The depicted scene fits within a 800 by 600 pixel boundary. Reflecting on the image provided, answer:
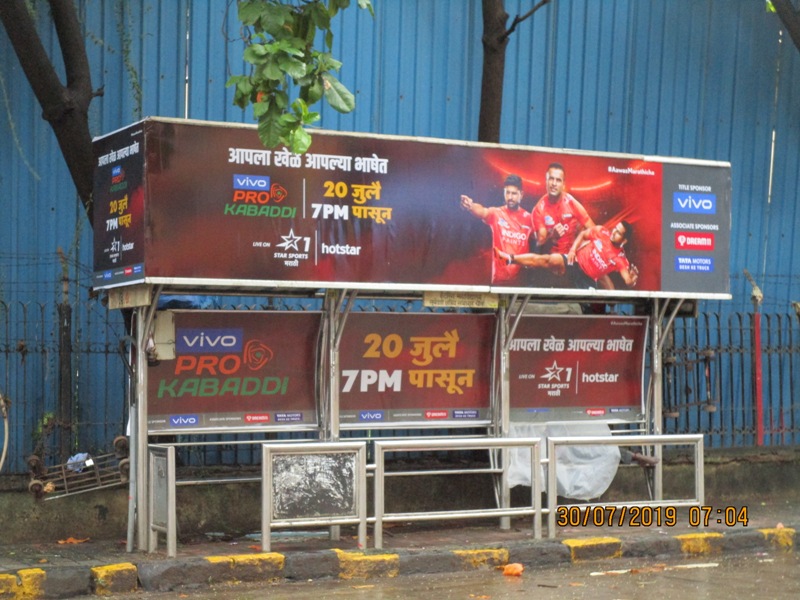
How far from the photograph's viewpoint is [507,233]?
10.5 metres

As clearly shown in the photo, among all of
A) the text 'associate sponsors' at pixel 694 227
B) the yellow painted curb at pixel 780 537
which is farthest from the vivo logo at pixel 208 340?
the yellow painted curb at pixel 780 537

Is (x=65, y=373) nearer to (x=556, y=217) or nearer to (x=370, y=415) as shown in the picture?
(x=370, y=415)

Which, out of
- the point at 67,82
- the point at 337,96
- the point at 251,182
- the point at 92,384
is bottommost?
the point at 92,384

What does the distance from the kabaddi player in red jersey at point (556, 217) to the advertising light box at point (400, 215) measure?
0.01 metres

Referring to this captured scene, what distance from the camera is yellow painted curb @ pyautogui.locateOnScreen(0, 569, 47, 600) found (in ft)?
27.5

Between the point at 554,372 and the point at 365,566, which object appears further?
the point at 554,372

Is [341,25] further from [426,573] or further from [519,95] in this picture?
[426,573]

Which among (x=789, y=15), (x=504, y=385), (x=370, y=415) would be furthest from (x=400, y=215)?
(x=789, y=15)

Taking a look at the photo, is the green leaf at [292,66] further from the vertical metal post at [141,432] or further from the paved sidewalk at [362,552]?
the paved sidewalk at [362,552]

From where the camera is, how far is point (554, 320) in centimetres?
1152

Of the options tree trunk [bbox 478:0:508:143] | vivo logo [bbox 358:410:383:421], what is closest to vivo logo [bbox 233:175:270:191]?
vivo logo [bbox 358:410:383:421]

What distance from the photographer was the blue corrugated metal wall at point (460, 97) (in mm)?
11148
